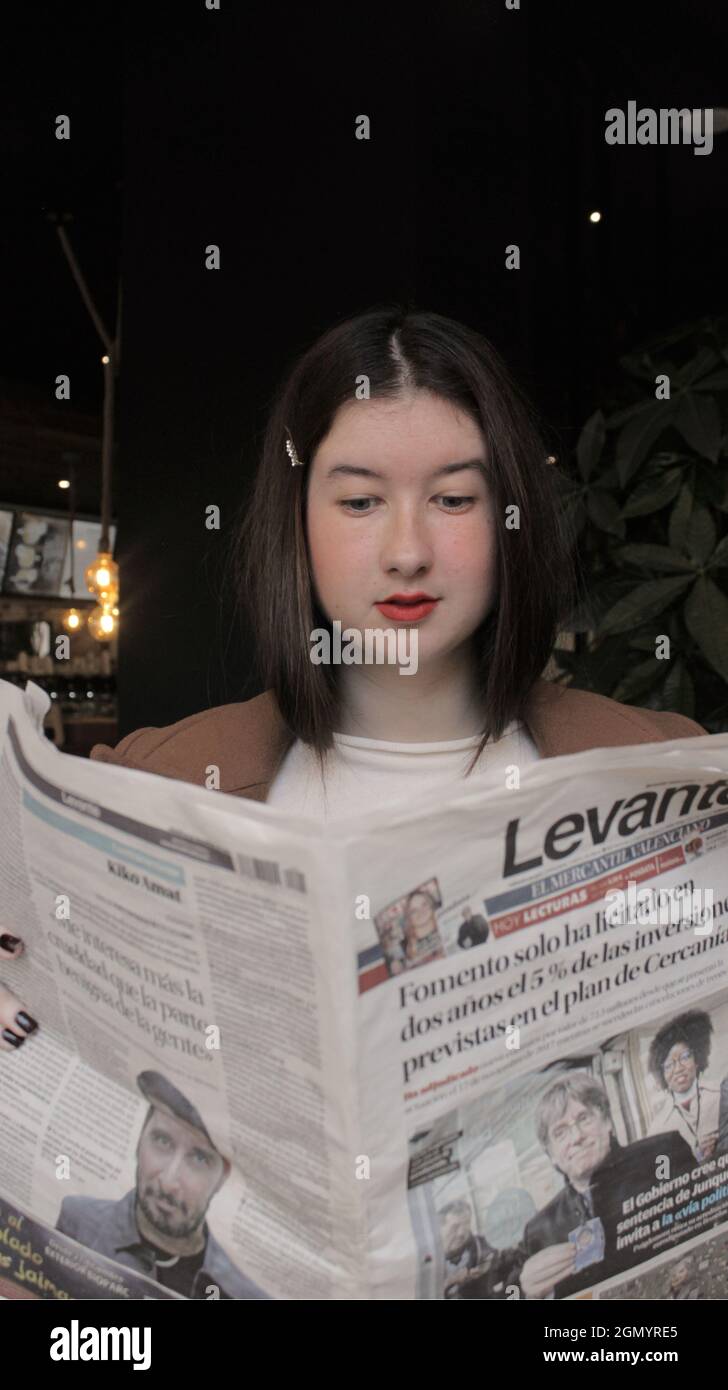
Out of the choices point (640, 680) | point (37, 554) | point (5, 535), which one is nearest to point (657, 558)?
point (640, 680)

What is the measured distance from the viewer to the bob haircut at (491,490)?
99 centimetres

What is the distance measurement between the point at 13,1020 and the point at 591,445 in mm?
1527

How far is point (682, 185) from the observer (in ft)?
10.4

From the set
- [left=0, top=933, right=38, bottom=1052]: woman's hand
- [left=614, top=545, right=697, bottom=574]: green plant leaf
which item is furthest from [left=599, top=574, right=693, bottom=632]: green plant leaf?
[left=0, top=933, right=38, bottom=1052]: woman's hand

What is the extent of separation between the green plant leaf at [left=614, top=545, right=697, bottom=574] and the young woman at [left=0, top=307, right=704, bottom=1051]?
72 centimetres

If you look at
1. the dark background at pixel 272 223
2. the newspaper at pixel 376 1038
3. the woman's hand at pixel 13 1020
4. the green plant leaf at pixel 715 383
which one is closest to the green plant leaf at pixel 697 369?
the green plant leaf at pixel 715 383

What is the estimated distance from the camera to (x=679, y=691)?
6.00 feet

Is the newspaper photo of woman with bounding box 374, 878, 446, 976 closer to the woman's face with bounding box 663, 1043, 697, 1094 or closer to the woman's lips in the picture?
the woman's face with bounding box 663, 1043, 697, 1094

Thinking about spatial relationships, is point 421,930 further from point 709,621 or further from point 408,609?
point 709,621

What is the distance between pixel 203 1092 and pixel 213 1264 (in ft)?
0.33

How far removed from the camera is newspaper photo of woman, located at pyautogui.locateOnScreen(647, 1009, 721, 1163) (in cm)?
69

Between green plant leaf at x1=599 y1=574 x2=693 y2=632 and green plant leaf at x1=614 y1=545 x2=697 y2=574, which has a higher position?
green plant leaf at x1=614 y1=545 x2=697 y2=574

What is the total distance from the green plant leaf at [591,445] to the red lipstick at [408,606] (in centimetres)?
116

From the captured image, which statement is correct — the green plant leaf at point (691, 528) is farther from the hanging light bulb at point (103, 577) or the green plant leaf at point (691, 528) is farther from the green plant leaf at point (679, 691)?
the hanging light bulb at point (103, 577)
